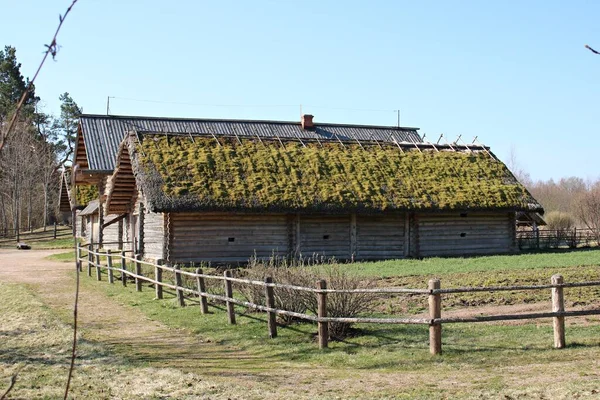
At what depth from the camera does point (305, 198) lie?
25469 mm

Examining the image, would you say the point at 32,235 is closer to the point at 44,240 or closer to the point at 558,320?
the point at 44,240

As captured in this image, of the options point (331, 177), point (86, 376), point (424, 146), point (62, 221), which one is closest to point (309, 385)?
point (86, 376)

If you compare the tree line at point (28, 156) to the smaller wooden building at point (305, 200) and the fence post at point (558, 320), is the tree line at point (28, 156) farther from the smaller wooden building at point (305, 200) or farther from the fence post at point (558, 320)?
the fence post at point (558, 320)

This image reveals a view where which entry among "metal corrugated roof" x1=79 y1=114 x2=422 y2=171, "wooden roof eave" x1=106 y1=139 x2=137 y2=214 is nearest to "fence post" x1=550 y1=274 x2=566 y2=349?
"wooden roof eave" x1=106 y1=139 x2=137 y2=214

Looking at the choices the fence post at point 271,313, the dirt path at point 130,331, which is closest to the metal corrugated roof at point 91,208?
the dirt path at point 130,331

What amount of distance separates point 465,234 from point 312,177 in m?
6.74

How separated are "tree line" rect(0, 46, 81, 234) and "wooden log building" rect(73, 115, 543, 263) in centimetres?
2877

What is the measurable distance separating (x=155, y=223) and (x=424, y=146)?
12.9 m

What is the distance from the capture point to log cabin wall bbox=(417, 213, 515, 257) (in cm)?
2784

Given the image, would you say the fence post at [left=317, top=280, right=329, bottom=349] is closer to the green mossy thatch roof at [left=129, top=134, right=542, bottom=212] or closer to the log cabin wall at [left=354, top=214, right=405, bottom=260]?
the green mossy thatch roof at [left=129, top=134, right=542, bottom=212]

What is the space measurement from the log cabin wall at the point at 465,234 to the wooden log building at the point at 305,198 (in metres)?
0.04

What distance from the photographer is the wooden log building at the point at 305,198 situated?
24.5m

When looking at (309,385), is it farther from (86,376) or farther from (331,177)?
(331,177)

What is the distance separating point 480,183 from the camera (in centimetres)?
2927
